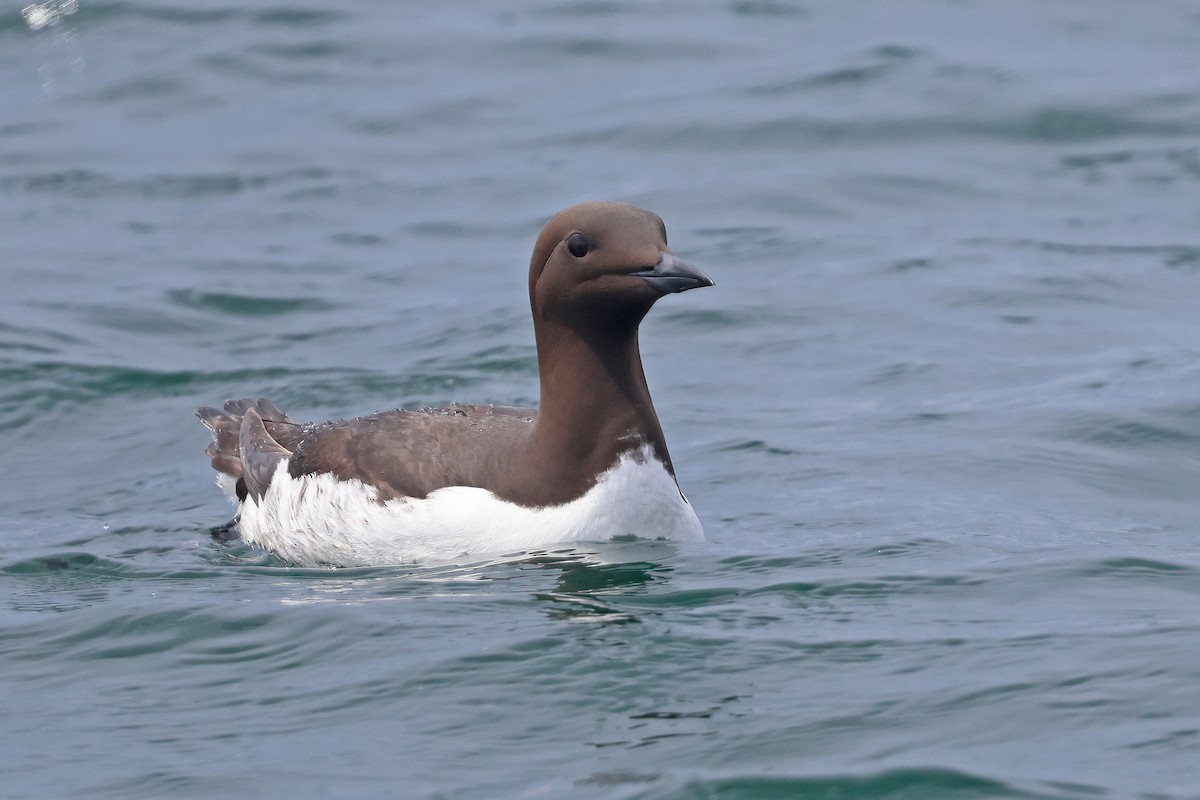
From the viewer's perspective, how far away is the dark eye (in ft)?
25.2

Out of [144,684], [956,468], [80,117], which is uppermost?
[80,117]

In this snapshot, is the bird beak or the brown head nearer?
the bird beak

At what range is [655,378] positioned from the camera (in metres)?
12.6

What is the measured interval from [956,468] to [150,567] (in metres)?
4.30

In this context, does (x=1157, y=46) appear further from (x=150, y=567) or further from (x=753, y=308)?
(x=150, y=567)

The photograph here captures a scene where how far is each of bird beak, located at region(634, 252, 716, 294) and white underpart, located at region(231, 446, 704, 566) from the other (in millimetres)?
861

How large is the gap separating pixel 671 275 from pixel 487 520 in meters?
1.37

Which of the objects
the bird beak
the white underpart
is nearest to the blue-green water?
the white underpart

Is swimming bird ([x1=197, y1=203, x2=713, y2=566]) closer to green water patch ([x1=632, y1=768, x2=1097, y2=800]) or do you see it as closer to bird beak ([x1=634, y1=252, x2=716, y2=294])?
bird beak ([x1=634, y1=252, x2=716, y2=294])

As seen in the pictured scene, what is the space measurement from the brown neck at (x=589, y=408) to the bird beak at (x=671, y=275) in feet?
1.52

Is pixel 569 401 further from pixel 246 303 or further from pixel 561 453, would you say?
pixel 246 303

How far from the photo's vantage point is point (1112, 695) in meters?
6.26

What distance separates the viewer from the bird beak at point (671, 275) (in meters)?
7.40

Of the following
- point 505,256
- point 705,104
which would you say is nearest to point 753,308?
point 505,256
